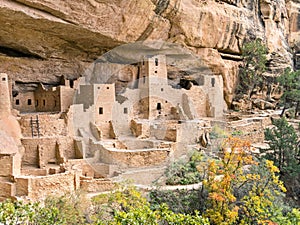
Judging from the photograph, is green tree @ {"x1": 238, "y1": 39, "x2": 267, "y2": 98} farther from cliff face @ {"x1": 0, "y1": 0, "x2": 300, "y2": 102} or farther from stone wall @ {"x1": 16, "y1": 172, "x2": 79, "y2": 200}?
stone wall @ {"x1": 16, "y1": 172, "x2": 79, "y2": 200}

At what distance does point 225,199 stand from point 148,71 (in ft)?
25.2

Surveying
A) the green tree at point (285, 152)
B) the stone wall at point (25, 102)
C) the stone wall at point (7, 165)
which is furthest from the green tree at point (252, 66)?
the stone wall at point (7, 165)

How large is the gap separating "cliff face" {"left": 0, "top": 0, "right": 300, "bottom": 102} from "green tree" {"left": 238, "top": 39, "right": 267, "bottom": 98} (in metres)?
0.55

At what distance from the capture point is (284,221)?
27.1ft

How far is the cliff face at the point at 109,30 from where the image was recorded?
401 inches

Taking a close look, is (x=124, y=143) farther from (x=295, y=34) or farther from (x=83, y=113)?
(x=295, y=34)

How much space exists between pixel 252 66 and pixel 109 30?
10422 mm

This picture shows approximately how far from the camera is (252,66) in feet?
63.1

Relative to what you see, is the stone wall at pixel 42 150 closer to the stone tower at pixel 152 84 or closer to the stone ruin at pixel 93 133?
the stone ruin at pixel 93 133

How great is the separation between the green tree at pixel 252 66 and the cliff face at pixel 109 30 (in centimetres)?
55

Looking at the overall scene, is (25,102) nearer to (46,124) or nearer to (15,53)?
(15,53)

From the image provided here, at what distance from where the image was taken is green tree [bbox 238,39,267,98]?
18125 mm

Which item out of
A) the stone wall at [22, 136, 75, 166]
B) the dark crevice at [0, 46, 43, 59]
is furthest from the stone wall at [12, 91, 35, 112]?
the stone wall at [22, 136, 75, 166]

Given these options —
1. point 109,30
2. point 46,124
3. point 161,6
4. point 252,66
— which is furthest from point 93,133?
point 252,66
